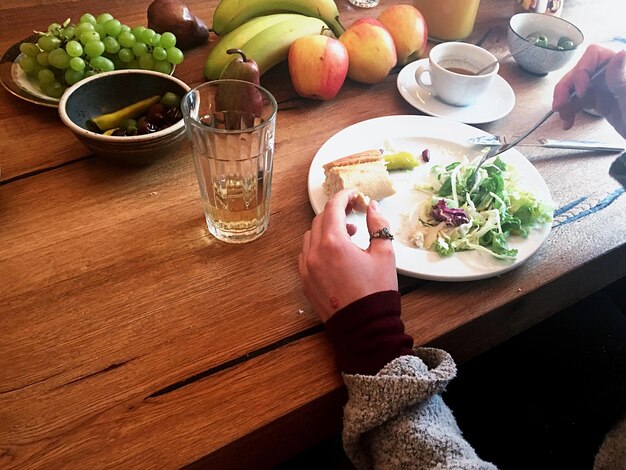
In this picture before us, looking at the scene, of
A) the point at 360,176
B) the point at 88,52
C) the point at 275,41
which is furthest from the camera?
the point at 275,41

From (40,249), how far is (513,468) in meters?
0.81

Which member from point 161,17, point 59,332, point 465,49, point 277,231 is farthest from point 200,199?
point 465,49

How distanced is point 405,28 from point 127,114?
0.61m

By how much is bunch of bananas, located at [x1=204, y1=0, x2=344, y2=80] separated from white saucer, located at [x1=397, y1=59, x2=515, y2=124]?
201mm

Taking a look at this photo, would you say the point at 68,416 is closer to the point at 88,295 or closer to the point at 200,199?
the point at 88,295

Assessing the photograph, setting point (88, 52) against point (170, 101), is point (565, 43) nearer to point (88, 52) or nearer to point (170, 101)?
point (170, 101)

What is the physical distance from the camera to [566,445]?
2.86 ft

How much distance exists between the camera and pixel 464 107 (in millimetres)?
1068

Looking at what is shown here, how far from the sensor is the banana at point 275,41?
1.03 m

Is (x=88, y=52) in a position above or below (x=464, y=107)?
above

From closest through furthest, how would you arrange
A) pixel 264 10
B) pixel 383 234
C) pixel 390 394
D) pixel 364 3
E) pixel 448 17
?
pixel 390 394, pixel 383 234, pixel 264 10, pixel 448 17, pixel 364 3

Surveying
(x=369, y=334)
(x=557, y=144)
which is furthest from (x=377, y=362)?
(x=557, y=144)

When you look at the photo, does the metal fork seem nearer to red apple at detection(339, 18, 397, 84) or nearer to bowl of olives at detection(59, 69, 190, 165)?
red apple at detection(339, 18, 397, 84)

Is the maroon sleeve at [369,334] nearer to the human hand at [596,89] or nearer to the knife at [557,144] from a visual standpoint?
the knife at [557,144]
